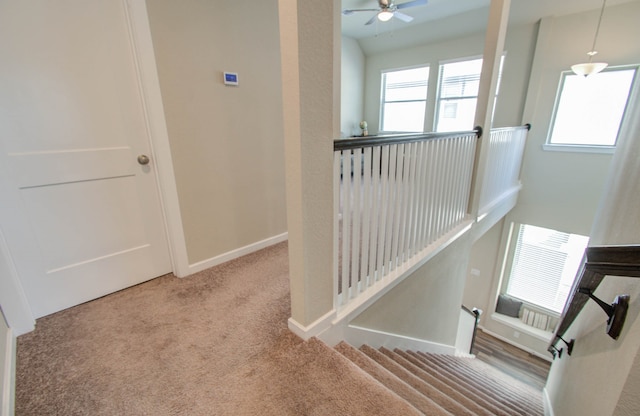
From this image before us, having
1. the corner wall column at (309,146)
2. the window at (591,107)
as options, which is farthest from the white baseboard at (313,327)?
the window at (591,107)

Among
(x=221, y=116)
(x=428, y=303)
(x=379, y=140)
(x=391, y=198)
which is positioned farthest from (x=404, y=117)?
(x=379, y=140)

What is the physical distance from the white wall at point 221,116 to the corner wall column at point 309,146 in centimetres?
107

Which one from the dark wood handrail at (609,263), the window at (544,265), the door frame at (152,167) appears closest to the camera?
the dark wood handrail at (609,263)

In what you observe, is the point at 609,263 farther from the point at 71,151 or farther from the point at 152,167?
the point at 71,151

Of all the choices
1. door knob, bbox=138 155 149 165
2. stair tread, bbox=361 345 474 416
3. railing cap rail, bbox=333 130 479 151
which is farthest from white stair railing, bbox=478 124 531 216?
door knob, bbox=138 155 149 165

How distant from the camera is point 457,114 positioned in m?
5.29

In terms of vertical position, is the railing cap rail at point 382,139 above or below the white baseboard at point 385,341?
above

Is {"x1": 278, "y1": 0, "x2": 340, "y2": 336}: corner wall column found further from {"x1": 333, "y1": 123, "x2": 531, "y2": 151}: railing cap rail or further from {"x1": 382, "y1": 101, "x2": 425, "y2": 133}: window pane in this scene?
{"x1": 382, "y1": 101, "x2": 425, "y2": 133}: window pane

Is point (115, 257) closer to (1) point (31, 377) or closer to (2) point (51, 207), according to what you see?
(2) point (51, 207)

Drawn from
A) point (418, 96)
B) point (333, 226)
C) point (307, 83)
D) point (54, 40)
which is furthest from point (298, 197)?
point (418, 96)

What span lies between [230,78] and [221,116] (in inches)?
11.3

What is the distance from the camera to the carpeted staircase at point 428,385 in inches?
51.8

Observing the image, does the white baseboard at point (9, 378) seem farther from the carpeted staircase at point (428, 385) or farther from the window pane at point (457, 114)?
the window pane at point (457, 114)

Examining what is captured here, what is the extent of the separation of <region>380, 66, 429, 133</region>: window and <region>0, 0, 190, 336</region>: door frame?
5.28 meters
